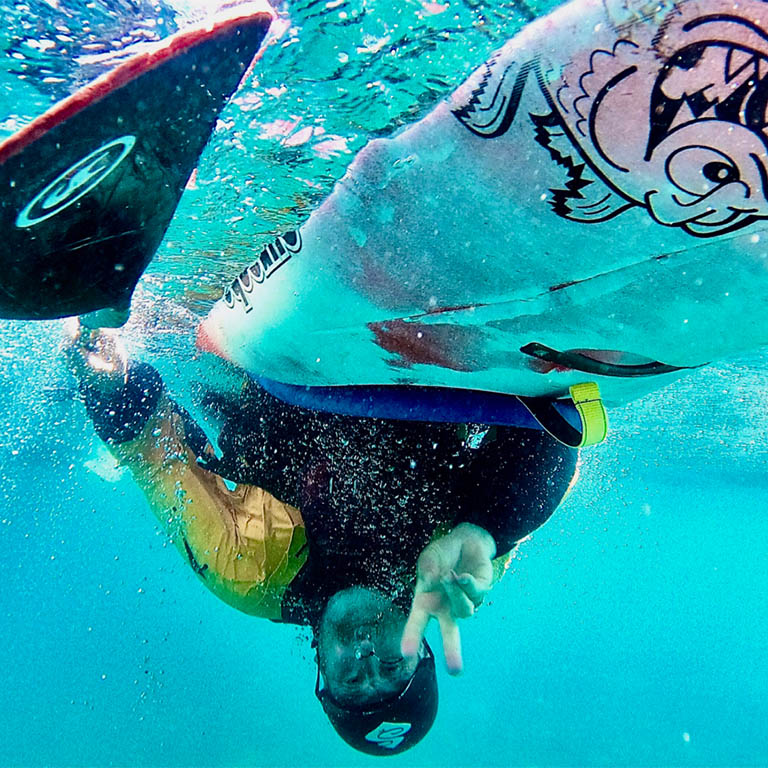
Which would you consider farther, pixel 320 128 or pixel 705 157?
pixel 320 128

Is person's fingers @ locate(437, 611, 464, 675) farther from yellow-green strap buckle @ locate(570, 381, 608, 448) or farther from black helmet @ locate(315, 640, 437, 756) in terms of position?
black helmet @ locate(315, 640, 437, 756)

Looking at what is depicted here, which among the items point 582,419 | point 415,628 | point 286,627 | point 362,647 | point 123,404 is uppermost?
point 582,419

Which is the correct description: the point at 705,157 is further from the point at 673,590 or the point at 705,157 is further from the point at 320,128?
the point at 673,590

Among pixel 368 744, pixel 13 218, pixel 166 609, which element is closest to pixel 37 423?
pixel 368 744

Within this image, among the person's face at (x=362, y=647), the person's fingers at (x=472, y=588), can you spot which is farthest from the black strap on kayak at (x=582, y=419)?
the person's face at (x=362, y=647)

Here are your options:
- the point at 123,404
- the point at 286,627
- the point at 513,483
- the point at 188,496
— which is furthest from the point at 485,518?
the point at 286,627

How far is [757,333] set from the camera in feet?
5.81

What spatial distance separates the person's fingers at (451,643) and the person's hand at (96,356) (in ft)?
12.1

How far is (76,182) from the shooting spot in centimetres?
170

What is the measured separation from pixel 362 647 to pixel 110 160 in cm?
287

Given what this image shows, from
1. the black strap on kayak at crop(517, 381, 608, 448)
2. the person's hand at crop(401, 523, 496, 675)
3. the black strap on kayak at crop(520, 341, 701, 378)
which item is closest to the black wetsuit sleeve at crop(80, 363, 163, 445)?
the person's hand at crop(401, 523, 496, 675)

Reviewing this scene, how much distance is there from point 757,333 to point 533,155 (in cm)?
98

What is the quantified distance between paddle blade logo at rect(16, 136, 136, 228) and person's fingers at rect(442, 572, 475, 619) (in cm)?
209

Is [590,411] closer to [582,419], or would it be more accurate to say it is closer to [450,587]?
[582,419]
